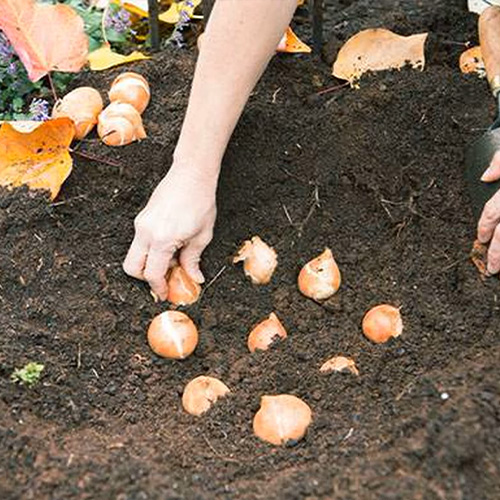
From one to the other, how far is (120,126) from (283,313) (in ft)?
1.92

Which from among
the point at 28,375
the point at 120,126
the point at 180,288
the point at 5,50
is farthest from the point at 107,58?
the point at 28,375

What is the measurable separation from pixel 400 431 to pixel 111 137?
3.27ft

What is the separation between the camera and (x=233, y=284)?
1991mm

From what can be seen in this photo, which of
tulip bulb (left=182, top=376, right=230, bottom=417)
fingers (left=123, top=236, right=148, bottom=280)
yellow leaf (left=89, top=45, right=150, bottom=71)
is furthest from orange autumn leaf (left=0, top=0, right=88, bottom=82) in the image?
tulip bulb (left=182, top=376, right=230, bottom=417)

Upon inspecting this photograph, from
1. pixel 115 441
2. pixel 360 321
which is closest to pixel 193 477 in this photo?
pixel 115 441

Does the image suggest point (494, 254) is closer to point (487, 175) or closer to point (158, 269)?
point (487, 175)

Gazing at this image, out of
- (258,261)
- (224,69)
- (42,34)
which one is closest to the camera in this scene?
(224,69)

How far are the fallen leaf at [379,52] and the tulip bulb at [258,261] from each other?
1.95 feet

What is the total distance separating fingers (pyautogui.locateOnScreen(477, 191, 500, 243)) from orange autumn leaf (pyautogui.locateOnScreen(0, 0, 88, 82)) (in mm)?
1138

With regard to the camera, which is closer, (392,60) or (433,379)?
(433,379)

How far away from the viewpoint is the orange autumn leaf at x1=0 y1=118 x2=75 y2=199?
2053 mm

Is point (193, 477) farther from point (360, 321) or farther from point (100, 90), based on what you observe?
point (100, 90)

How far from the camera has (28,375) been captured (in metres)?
1.69

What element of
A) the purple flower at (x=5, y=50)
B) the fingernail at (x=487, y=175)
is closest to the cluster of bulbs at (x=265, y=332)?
the fingernail at (x=487, y=175)
